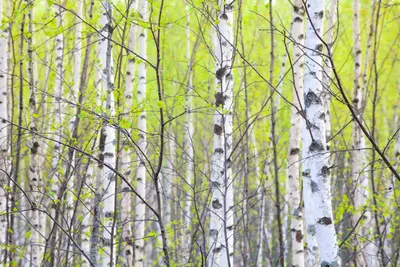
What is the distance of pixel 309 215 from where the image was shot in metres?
3.39

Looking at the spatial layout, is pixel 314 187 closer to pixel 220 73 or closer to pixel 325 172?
pixel 325 172

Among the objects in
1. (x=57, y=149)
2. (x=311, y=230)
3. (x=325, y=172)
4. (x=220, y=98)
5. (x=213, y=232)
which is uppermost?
(x=57, y=149)

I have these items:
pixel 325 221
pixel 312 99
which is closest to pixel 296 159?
pixel 312 99

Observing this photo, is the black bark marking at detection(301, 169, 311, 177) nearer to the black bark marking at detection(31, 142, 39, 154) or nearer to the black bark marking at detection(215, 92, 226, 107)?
the black bark marking at detection(215, 92, 226, 107)

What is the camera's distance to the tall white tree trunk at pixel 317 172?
10.6ft

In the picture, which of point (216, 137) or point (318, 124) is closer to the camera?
point (318, 124)

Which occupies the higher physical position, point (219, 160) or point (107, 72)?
point (107, 72)

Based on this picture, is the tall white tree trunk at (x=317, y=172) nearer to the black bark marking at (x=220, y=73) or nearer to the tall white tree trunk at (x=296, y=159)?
the black bark marking at (x=220, y=73)

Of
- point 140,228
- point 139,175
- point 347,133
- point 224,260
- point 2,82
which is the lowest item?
point 224,260

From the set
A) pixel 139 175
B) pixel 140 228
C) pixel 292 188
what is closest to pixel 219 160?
pixel 292 188

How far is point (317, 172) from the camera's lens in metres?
3.30

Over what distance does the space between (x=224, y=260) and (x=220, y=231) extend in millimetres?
294

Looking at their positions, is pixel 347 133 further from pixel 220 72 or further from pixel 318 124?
pixel 318 124

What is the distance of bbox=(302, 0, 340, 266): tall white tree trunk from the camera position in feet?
10.6
